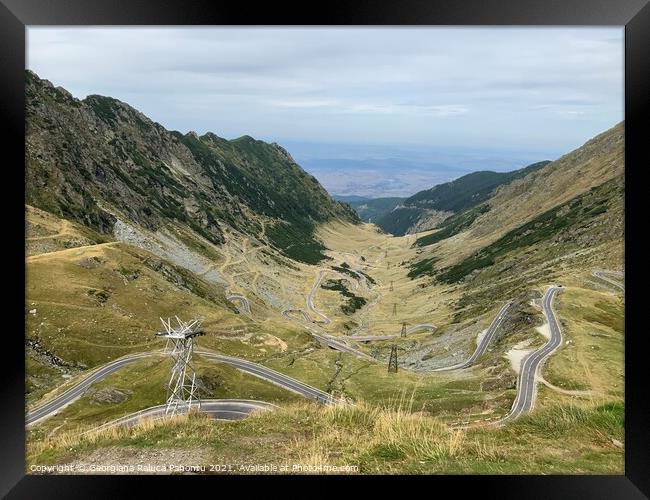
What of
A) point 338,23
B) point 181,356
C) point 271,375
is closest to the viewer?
point 338,23

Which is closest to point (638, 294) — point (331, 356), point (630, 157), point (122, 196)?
point (630, 157)

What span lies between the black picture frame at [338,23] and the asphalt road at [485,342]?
66.2m

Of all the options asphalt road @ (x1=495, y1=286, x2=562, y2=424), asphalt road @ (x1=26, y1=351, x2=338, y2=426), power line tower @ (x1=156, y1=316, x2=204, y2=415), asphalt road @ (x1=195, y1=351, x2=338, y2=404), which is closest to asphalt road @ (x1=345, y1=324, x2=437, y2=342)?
asphalt road @ (x1=495, y1=286, x2=562, y2=424)

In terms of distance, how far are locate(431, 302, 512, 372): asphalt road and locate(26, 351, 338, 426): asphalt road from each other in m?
27.2

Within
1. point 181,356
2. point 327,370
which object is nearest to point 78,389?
point 181,356

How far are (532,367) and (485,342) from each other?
30431 mm

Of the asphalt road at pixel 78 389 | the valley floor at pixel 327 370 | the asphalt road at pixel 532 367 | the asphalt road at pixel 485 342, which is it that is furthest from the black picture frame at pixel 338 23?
the asphalt road at pixel 485 342

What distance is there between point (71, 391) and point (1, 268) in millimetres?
44321

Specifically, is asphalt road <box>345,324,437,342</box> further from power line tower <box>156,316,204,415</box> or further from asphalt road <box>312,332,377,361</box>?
power line tower <box>156,316,204,415</box>

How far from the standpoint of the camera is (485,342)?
83.8m

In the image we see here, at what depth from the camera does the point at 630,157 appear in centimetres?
1052

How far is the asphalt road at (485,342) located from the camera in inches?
3016

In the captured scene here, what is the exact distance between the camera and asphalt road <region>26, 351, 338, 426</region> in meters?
44.5

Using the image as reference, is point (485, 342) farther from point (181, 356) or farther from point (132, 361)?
point (181, 356)
